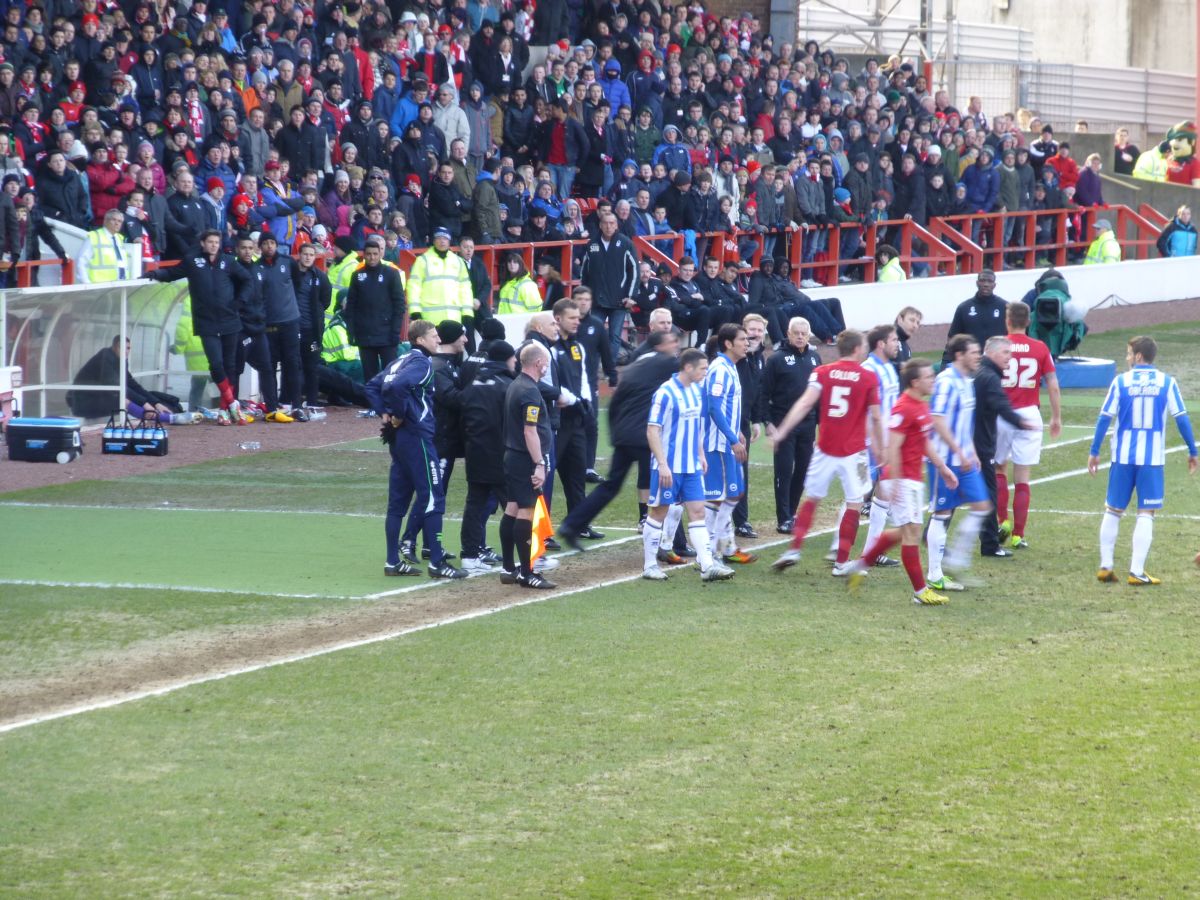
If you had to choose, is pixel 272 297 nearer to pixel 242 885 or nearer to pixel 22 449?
pixel 22 449

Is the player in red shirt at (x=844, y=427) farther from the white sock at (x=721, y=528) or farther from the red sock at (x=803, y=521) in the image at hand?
the white sock at (x=721, y=528)

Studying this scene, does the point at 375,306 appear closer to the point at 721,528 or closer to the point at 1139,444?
the point at 721,528

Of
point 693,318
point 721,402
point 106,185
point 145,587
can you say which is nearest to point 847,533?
point 721,402

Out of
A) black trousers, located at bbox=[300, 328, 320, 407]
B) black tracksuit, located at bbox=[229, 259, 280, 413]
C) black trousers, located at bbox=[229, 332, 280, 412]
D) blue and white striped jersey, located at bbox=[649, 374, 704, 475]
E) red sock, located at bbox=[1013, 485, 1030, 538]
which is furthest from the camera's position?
black trousers, located at bbox=[300, 328, 320, 407]

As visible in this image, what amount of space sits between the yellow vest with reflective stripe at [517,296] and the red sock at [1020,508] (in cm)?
1087

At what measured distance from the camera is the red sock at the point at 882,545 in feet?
40.9

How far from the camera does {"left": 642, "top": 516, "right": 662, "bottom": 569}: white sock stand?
43.4ft

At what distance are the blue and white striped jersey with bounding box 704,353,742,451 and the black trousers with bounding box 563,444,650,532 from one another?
27.1 inches

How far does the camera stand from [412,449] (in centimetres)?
1324

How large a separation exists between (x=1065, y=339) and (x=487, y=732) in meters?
17.7

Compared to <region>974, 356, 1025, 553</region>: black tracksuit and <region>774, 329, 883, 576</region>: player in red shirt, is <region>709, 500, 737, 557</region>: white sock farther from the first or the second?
<region>974, 356, 1025, 553</region>: black tracksuit

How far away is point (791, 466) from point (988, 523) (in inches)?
68.2

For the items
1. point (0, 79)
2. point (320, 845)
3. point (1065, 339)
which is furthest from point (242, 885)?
point (1065, 339)

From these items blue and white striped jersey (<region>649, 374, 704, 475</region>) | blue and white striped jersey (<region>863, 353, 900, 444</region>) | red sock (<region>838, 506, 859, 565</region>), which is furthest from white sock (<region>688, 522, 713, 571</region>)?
blue and white striped jersey (<region>863, 353, 900, 444</region>)
